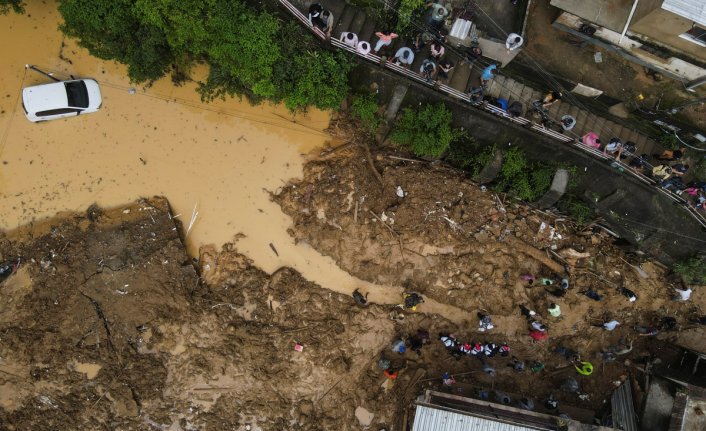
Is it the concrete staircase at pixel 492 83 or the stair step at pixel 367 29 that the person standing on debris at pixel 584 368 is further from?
the stair step at pixel 367 29

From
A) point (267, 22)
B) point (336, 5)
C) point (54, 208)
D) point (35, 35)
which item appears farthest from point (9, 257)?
point (336, 5)

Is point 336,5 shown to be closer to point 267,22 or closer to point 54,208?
point 267,22

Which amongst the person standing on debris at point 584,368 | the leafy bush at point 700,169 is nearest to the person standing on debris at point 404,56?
the leafy bush at point 700,169

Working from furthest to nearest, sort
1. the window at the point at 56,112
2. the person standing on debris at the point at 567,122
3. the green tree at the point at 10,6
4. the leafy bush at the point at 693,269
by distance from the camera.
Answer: the leafy bush at the point at 693,269
the window at the point at 56,112
the person standing on debris at the point at 567,122
the green tree at the point at 10,6

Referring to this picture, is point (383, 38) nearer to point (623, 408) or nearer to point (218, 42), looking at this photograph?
point (218, 42)

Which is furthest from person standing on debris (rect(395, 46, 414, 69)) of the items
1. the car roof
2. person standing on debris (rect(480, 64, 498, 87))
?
the car roof

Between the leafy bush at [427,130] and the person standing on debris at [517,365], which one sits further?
the person standing on debris at [517,365]
